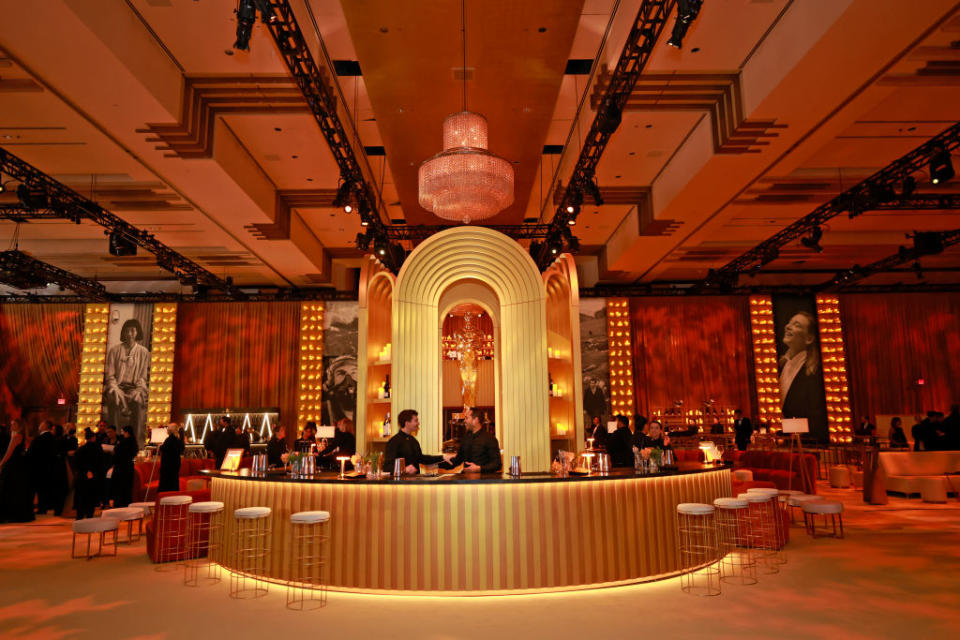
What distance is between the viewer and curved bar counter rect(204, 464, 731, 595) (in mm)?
5191

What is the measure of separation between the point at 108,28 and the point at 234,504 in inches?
200

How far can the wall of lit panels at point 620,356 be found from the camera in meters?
17.9

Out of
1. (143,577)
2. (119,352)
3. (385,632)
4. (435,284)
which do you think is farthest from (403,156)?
(119,352)

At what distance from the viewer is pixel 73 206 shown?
10961 mm

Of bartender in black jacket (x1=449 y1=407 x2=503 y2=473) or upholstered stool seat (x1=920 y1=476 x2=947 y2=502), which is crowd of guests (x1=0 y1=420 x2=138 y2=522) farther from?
upholstered stool seat (x1=920 y1=476 x2=947 y2=502)

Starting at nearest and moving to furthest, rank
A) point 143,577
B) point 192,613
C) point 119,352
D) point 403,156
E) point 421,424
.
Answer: point 192,613 < point 143,577 < point 421,424 < point 403,156 < point 119,352

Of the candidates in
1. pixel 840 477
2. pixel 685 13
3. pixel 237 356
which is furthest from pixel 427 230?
pixel 840 477

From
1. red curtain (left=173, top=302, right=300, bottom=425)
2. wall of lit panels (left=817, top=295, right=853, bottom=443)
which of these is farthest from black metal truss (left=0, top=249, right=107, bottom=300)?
wall of lit panels (left=817, top=295, right=853, bottom=443)

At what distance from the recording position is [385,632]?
4.30 meters

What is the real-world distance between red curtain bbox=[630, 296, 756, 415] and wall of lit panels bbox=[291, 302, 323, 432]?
9274 millimetres

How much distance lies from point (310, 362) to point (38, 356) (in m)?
7.93

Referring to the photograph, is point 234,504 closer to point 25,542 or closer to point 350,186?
point 25,542

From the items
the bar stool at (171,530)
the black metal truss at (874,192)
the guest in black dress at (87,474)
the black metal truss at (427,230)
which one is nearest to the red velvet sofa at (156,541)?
the bar stool at (171,530)

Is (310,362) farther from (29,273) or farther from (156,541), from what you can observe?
(156,541)
